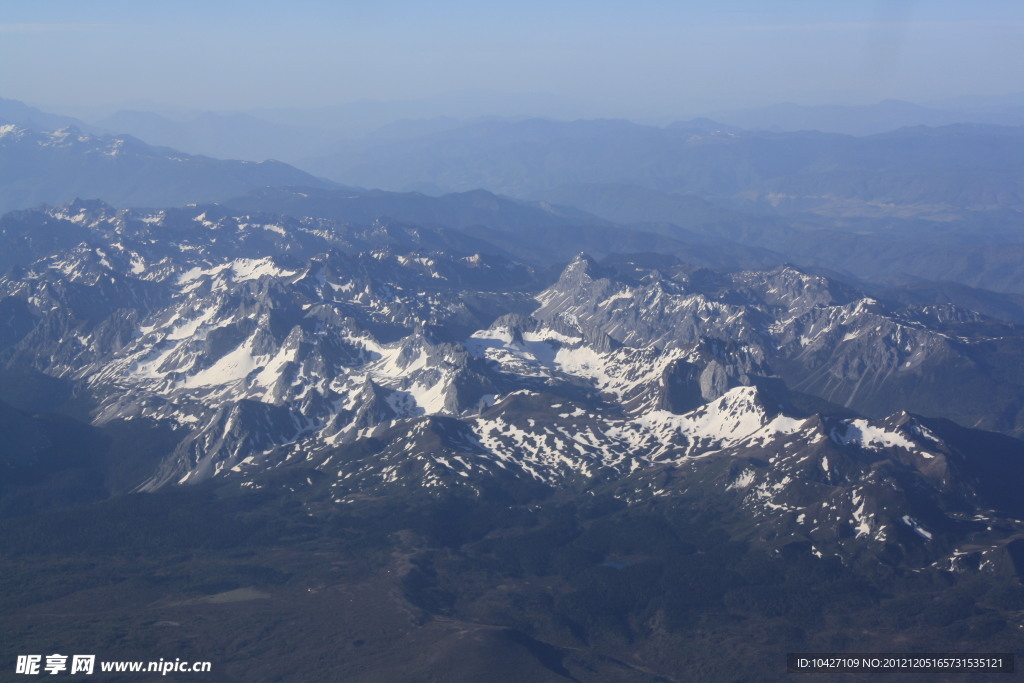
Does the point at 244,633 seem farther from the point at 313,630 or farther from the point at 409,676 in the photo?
the point at 409,676

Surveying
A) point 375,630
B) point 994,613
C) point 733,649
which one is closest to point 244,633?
point 375,630

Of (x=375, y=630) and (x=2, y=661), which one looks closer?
(x=2, y=661)

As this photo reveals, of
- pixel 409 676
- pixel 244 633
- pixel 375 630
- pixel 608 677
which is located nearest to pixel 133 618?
pixel 244 633

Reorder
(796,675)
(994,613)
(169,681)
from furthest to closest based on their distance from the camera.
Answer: (994,613) → (796,675) → (169,681)

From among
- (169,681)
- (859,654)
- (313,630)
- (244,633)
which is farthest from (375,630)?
(859,654)

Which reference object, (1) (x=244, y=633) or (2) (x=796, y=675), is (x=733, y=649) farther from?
(1) (x=244, y=633)

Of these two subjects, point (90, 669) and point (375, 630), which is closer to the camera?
point (90, 669)

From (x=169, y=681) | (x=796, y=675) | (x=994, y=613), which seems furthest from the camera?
(x=994, y=613)

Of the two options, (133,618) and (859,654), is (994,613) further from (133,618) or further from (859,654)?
(133,618)
